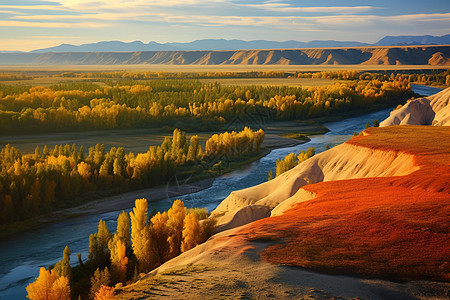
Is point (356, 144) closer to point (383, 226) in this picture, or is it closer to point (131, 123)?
point (383, 226)

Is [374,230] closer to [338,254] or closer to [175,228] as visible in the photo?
[338,254]

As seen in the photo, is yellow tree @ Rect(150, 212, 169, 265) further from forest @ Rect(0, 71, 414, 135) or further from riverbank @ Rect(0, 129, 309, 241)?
forest @ Rect(0, 71, 414, 135)

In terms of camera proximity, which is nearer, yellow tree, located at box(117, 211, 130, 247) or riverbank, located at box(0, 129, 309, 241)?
yellow tree, located at box(117, 211, 130, 247)

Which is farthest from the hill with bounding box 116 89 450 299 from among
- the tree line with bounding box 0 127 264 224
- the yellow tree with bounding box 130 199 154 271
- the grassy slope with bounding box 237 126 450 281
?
the tree line with bounding box 0 127 264 224

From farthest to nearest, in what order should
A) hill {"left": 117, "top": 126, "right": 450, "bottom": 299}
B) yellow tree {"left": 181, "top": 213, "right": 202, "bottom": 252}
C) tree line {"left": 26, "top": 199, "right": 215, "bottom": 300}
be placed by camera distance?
yellow tree {"left": 181, "top": 213, "right": 202, "bottom": 252}
tree line {"left": 26, "top": 199, "right": 215, "bottom": 300}
hill {"left": 117, "top": 126, "right": 450, "bottom": 299}

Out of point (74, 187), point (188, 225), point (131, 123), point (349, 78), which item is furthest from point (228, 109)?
point (349, 78)

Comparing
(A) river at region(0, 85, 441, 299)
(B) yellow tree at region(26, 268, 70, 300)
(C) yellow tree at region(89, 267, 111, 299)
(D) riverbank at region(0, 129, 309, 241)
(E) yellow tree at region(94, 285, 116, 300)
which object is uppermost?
(E) yellow tree at region(94, 285, 116, 300)

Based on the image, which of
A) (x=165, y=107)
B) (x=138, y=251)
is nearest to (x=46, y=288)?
(x=138, y=251)
